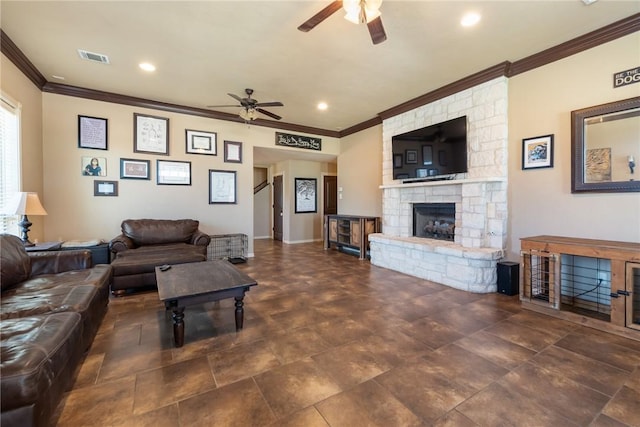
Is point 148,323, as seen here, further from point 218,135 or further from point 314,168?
point 314,168

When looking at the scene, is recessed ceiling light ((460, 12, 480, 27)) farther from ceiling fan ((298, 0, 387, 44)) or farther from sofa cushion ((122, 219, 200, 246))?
sofa cushion ((122, 219, 200, 246))

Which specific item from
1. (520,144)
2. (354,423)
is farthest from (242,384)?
(520,144)

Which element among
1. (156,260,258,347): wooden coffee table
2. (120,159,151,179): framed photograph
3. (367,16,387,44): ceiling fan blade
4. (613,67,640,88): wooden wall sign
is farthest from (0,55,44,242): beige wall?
(613,67,640,88): wooden wall sign

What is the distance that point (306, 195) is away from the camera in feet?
26.5

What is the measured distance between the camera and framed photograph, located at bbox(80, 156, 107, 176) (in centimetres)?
445

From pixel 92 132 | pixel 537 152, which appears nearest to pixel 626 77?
pixel 537 152

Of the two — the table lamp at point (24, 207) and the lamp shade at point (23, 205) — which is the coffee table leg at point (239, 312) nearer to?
the table lamp at point (24, 207)

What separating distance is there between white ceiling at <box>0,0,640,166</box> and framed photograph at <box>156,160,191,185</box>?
1201 millimetres

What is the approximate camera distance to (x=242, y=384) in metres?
1.77

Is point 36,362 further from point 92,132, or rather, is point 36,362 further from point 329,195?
point 329,195

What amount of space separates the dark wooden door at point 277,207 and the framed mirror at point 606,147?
6.58 meters

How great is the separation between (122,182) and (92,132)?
87 cm

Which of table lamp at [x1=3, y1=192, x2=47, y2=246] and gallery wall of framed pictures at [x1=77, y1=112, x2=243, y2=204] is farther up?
gallery wall of framed pictures at [x1=77, y1=112, x2=243, y2=204]

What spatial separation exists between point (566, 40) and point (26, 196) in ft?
20.7
